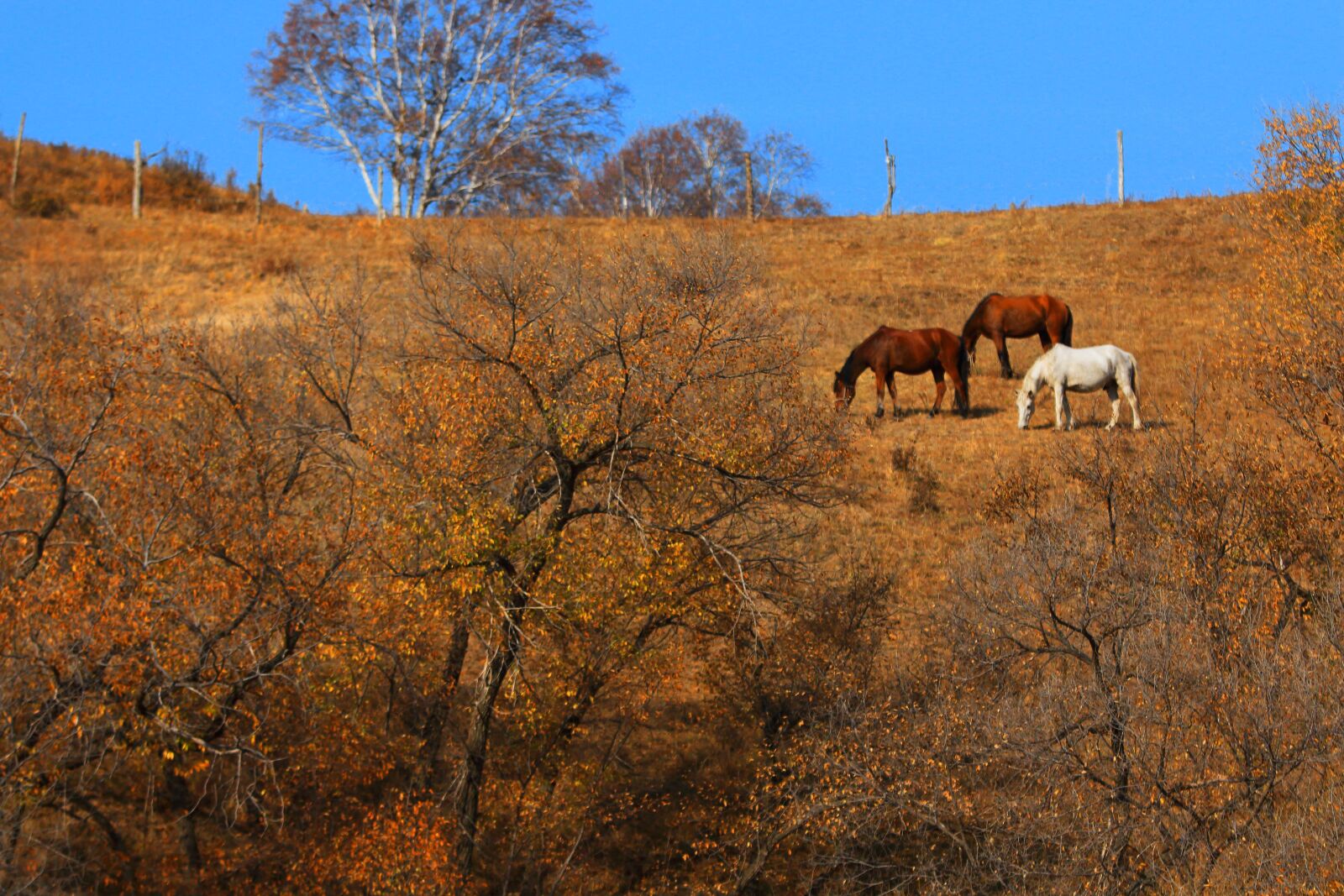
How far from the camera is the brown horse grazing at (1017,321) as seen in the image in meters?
30.6

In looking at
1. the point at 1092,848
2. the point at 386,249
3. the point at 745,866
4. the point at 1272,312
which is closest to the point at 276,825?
the point at 745,866

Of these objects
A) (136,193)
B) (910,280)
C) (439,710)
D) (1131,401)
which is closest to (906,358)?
(1131,401)

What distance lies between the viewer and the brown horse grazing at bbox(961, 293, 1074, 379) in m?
30.6

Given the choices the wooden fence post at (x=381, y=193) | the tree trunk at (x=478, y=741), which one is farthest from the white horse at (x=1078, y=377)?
the wooden fence post at (x=381, y=193)

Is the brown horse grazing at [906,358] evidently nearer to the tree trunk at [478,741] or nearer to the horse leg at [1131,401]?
the horse leg at [1131,401]

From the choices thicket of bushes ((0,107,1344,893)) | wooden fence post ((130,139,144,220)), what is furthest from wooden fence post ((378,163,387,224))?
thicket of bushes ((0,107,1344,893))

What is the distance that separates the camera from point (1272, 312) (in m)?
20.1

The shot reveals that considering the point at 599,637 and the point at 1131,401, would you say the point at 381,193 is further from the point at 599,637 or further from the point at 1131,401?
the point at 599,637

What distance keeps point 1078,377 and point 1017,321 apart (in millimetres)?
4571

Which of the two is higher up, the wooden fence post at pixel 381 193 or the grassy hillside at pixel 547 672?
the wooden fence post at pixel 381 193

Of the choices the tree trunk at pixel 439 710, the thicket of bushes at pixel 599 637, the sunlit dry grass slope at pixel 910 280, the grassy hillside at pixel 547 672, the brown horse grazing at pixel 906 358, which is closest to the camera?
the thicket of bushes at pixel 599 637

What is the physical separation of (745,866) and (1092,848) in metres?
4.33

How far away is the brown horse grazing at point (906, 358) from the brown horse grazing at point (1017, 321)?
2.09 meters

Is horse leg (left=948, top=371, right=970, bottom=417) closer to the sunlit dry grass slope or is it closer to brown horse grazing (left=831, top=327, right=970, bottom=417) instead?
brown horse grazing (left=831, top=327, right=970, bottom=417)
